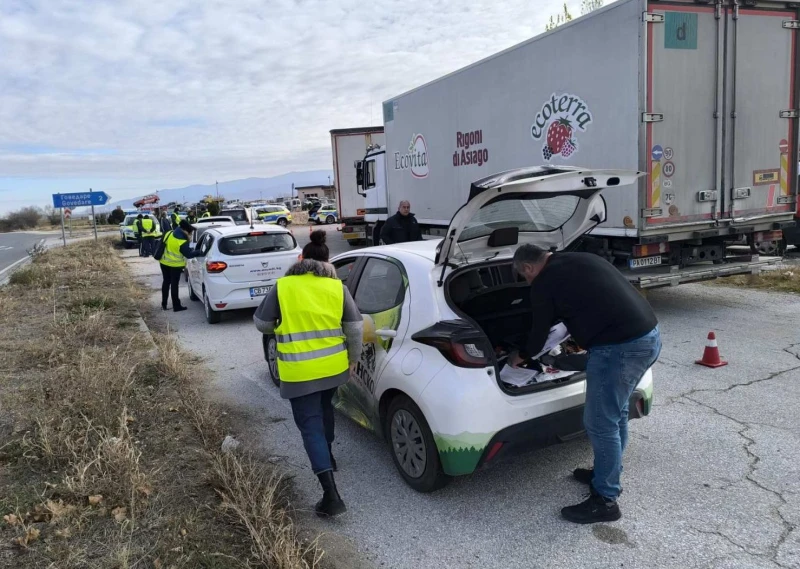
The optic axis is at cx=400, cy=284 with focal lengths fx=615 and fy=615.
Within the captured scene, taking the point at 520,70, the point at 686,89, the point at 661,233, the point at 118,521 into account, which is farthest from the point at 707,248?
the point at 118,521

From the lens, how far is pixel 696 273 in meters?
8.21

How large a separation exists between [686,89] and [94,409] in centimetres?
742

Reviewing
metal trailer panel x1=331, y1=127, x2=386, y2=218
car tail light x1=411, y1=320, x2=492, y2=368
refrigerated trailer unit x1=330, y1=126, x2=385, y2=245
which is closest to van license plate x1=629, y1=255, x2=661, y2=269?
car tail light x1=411, y1=320, x2=492, y2=368

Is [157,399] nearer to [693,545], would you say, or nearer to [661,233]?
[693,545]

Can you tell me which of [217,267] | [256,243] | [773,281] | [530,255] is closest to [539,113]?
[256,243]

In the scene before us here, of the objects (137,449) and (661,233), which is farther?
(661,233)

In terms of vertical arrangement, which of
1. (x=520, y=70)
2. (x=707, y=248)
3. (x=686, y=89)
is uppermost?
(x=520, y=70)

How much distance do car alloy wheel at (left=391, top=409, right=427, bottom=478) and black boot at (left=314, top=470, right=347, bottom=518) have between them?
50 centimetres

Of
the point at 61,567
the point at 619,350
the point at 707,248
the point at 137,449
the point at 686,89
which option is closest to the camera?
the point at 61,567

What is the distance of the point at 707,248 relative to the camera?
8.47 metres

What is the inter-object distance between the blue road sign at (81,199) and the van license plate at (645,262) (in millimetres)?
31707

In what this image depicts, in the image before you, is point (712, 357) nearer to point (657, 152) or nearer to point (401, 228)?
point (657, 152)

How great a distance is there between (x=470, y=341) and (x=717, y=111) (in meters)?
6.15

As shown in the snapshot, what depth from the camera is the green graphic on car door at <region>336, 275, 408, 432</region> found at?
4.18 metres
